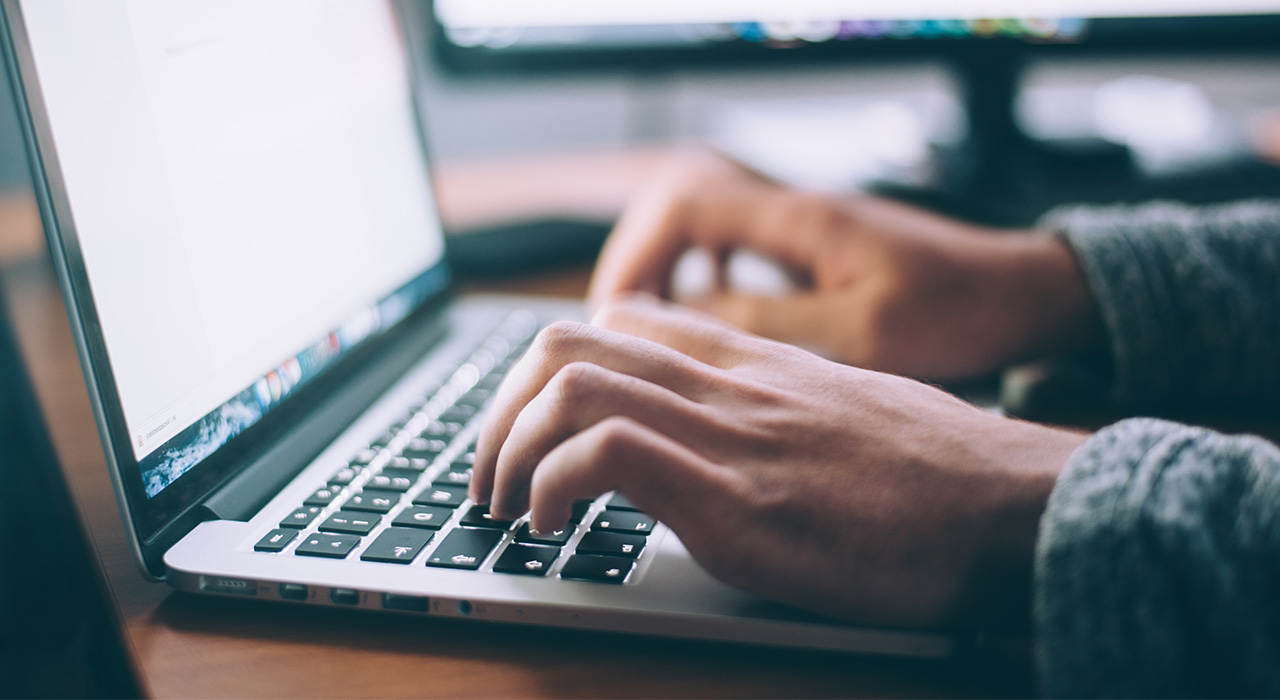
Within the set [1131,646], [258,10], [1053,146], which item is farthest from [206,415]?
[1053,146]

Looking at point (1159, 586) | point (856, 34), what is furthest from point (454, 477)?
point (856, 34)

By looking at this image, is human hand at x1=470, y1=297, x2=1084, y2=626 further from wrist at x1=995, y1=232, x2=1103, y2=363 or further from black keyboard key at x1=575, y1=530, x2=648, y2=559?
wrist at x1=995, y1=232, x2=1103, y2=363

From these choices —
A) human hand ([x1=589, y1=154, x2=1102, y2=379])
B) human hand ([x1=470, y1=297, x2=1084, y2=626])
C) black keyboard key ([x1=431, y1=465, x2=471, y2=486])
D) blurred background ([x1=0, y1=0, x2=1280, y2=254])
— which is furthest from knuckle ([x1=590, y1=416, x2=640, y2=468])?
blurred background ([x1=0, y1=0, x2=1280, y2=254])

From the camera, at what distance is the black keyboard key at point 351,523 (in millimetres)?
332

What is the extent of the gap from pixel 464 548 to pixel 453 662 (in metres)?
0.04

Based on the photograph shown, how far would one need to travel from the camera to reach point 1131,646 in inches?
10.1

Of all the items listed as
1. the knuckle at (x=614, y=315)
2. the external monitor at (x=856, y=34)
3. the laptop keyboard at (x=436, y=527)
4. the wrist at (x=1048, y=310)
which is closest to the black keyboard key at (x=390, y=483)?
the laptop keyboard at (x=436, y=527)

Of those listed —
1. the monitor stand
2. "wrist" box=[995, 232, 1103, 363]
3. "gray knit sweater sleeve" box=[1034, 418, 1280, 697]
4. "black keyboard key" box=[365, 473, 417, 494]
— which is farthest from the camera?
the monitor stand

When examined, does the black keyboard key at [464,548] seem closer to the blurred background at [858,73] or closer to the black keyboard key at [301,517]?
the black keyboard key at [301,517]

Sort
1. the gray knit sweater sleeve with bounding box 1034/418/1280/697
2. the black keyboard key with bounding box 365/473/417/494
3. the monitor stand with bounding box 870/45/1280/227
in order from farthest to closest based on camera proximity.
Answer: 1. the monitor stand with bounding box 870/45/1280/227
2. the black keyboard key with bounding box 365/473/417/494
3. the gray knit sweater sleeve with bounding box 1034/418/1280/697

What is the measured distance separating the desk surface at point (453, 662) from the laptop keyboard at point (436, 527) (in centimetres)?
2

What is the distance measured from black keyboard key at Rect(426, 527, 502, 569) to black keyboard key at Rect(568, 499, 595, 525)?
3 cm

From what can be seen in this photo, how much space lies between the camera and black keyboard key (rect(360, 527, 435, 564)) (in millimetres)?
314

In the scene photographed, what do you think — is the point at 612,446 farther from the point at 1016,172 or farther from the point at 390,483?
the point at 1016,172
